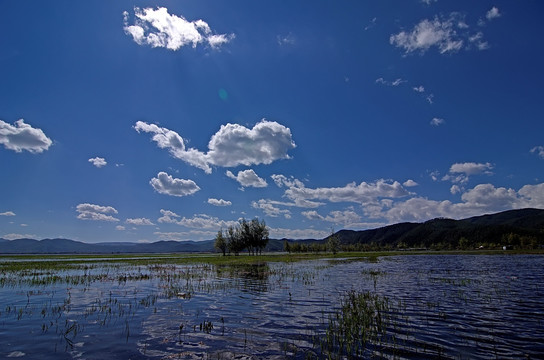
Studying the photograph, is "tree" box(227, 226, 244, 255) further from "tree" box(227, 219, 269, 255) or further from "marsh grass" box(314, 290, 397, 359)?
"marsh grass" box(314, 290, 397, 359)

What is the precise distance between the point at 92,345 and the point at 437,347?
15.2 meters

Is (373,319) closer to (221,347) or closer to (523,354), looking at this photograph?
(523,354)

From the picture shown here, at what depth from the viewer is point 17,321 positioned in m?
18.2

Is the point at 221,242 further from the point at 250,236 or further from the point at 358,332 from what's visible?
the point at 358,332

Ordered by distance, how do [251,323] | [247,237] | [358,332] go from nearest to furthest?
[358,332], [251,323], [247,237]

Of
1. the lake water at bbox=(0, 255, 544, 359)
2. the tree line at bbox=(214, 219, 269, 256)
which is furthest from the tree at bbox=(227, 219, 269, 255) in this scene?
the lake water at bbox=(0, 255, 544, 359)

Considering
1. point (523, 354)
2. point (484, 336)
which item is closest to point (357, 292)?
point (484, 336)

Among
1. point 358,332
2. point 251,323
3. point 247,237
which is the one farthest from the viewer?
point 247,237

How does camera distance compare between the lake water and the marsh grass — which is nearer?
the marsh grass

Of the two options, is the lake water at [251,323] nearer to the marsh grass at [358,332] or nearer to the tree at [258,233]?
the marsh grass at [358,332]

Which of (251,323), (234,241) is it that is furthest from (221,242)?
(251,323)

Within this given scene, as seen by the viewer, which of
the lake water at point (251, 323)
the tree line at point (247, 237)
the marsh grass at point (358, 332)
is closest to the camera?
the marsh grass at point (358, 332)

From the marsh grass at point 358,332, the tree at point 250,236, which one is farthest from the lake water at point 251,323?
the tree at point 250,236

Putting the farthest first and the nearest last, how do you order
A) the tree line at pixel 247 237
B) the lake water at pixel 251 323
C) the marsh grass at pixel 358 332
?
1. the tree line at pixel 247 237
2. the lake water at pixel 251 323
3. the marsh grass at pixel 358 332
